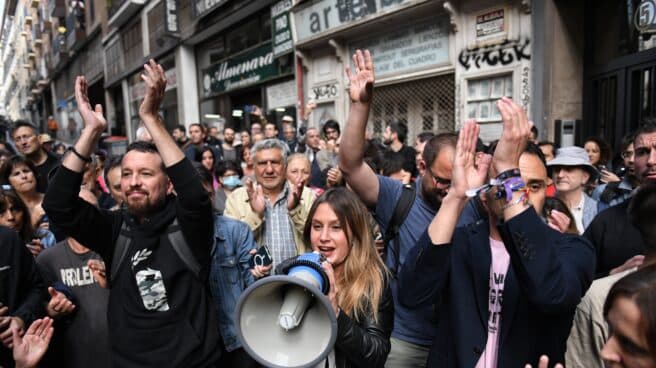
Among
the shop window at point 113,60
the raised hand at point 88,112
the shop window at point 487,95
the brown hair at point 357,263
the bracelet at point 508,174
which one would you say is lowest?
the brown hair at point 357,263

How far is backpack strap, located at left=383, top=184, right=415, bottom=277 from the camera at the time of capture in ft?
7.02

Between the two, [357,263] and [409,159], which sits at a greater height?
[409,159]

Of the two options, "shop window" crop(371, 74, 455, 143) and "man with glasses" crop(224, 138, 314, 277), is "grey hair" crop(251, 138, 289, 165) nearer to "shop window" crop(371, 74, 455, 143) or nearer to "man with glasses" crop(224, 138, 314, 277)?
"man with glasses" crop(224, 138, 314, 277)

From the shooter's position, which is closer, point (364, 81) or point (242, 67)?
point (364, 81)

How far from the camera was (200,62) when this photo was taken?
1703cm

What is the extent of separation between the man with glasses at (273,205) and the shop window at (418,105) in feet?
18.3

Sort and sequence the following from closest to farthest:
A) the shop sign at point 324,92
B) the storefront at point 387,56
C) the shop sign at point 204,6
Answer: the storefront at point 387,56 → the shop sign at point 324,92 → the shop sign at point 204,6

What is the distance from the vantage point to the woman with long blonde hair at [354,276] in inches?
59.2

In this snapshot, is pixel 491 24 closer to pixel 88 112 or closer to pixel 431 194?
pixel 431 194

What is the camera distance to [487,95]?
23.2 feet

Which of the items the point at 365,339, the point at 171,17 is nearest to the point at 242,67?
the point at 171,17

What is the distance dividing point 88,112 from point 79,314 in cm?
118

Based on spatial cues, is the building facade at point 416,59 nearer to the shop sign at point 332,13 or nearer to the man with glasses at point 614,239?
the shop sign at point 332,13

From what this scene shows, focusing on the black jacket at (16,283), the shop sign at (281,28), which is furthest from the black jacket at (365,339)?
the shop sign at (281,28)
